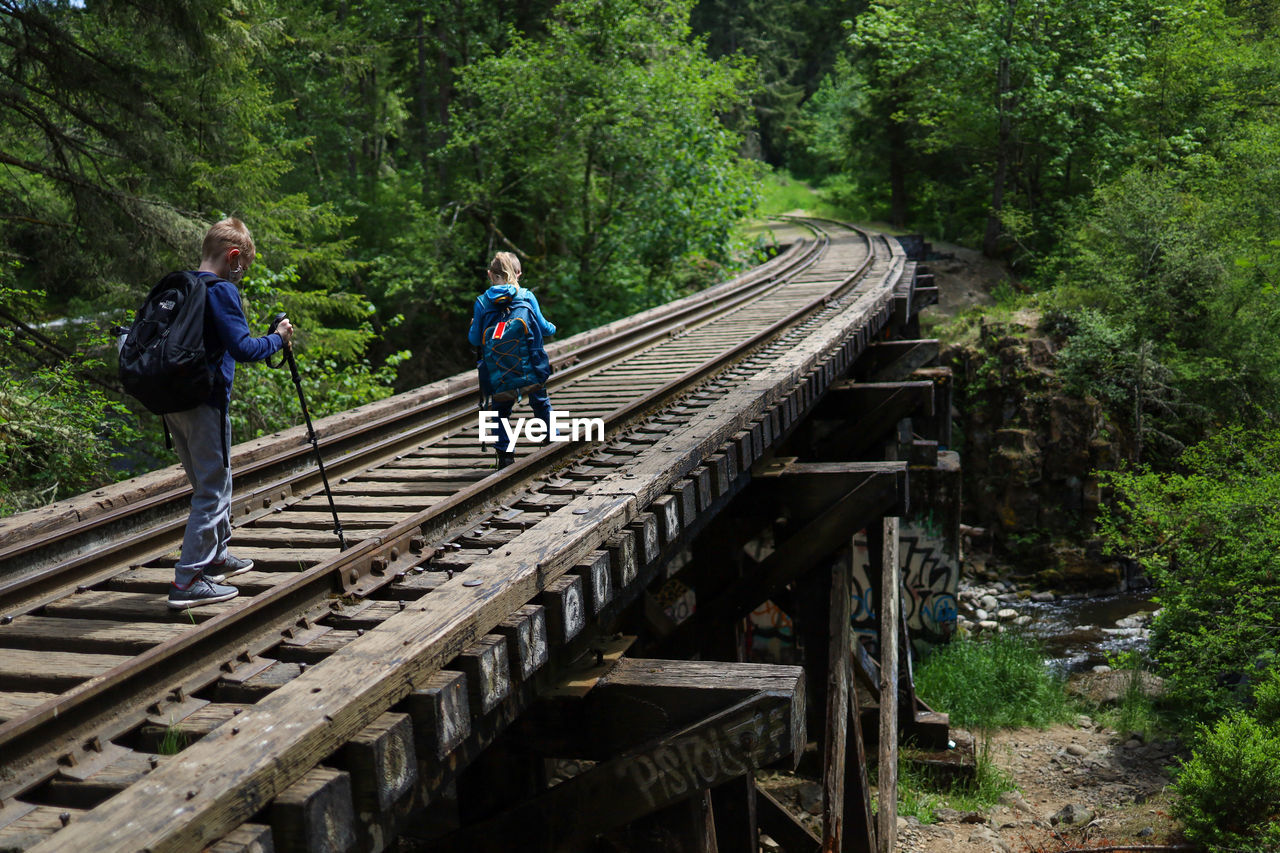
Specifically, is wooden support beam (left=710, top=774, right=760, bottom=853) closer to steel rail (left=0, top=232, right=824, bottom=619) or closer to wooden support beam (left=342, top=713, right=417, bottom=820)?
wooden support beam (left=342, top=713, right=417, bottom=820)

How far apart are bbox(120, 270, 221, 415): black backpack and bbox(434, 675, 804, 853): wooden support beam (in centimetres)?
192

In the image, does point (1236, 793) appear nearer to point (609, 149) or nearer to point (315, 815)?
point (315, 815)

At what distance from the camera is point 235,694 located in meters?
2.58

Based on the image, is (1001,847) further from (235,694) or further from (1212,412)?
(1212,412)

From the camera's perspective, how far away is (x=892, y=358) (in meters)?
10.9

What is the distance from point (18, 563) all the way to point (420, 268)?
14.6 meters

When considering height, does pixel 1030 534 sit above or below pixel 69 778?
below

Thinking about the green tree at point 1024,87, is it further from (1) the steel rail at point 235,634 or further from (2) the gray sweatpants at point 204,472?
(2) the gray sweatpants at point 204,472

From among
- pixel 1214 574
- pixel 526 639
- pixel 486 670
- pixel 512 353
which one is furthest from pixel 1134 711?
pixel 486 670

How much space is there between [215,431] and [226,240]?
0.70m

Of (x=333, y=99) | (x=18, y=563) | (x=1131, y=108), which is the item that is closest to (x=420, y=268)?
(x=333, y=99)

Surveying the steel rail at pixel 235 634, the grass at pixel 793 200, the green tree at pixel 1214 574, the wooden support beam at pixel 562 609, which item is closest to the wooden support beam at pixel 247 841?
the steel rail at pixel 235 634

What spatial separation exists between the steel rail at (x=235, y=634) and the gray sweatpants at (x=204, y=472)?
0.33 meters

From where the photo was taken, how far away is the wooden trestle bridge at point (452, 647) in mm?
2127
